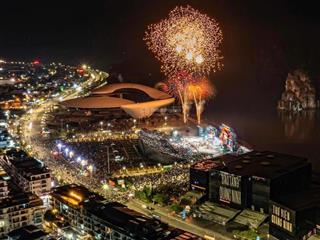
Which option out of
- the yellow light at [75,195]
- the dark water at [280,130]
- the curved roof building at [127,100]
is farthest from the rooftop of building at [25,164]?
the dark water at [280,130]

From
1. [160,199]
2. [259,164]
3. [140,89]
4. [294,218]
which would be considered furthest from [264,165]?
[140,89]

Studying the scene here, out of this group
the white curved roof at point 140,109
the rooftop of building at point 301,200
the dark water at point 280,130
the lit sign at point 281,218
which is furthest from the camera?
the white curved roof at point 140,109

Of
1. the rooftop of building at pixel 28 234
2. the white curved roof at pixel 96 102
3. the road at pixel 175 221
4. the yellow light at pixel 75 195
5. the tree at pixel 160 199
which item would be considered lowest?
the road at pixel 175 221

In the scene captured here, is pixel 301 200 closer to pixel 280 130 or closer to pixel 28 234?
pixel 28 234

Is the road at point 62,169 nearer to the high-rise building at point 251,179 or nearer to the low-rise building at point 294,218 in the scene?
the low-rise building at point 294,218

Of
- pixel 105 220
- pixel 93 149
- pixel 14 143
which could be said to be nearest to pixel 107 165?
pixel 93 149

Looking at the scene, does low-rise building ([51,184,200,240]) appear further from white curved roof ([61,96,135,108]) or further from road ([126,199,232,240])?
white curved roof ([61,96,135,108])
